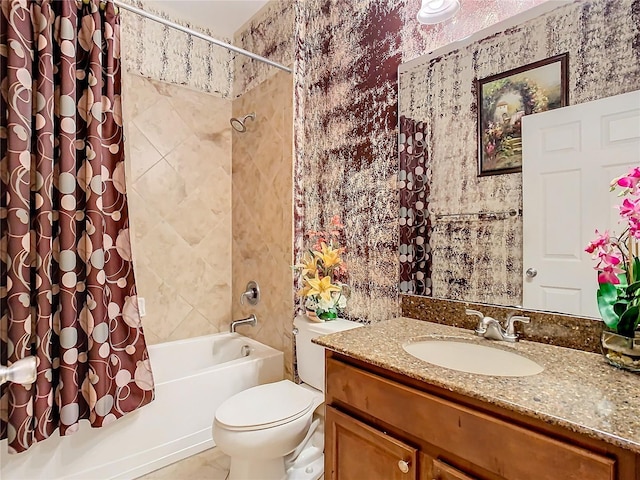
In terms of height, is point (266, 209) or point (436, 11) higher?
point (436, 11)

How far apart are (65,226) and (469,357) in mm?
1766

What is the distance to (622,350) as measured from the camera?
3.10 feet

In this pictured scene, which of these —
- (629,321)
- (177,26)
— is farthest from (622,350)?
(177,26)

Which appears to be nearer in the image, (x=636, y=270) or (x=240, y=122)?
(x=636, y=270)

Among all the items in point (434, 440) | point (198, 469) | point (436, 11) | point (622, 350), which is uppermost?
point (436, 11)

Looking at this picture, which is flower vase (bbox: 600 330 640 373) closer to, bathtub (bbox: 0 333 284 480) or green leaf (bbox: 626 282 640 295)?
A: green leaf (bbox: 626 282 640 295)

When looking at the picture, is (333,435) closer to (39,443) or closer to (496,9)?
(39,443)

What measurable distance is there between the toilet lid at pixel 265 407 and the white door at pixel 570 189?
3.44ft

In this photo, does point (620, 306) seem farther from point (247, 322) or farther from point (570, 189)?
point (247, 322)

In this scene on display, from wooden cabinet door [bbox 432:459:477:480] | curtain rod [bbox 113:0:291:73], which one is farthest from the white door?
curtain rod [bbox 113:0:291:73]

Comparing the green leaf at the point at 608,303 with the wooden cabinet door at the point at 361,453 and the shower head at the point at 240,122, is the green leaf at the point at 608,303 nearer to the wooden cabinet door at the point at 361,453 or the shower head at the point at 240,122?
the wooden cabinet door at the point at 361,453

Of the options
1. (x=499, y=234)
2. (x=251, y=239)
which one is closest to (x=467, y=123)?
(x=499, y=234)

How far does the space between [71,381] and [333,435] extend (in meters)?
1.23

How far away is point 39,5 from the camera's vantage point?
163 cm
